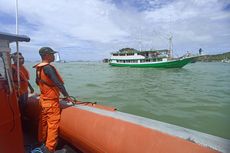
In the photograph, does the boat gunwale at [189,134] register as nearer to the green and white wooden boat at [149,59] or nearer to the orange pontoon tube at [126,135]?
the orange pontoon tube at [126,135]

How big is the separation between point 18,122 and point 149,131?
1553 mm

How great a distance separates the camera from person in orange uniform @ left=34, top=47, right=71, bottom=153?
9.85ft

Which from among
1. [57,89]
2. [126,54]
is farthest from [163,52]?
[57,89]

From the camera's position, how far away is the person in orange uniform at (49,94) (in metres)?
3.00

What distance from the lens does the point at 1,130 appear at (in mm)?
2318

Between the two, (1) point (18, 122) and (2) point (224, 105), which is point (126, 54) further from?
(1) point (18, 122)

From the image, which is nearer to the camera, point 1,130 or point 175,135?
point 175,135

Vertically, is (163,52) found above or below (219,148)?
above

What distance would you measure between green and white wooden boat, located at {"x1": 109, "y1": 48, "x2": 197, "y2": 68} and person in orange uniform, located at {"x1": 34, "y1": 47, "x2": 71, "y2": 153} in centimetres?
3903

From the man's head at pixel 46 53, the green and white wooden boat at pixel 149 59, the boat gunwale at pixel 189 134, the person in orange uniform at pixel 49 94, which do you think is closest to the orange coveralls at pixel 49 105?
the person in orange uniform at pixel 49 94

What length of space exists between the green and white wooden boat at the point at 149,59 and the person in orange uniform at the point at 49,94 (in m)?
39.0

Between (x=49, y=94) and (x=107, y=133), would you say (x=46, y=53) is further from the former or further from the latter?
(x=107, y=133)

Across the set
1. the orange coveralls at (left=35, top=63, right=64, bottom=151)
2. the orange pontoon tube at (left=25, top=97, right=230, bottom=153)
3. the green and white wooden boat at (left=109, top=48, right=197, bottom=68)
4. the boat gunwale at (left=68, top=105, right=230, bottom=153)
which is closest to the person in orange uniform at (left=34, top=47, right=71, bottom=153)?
the orange coveralls at (left=35, top=63, right=64, bottom=151)

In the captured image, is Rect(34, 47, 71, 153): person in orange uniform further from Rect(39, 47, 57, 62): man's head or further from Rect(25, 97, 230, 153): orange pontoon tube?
Rect(25, 97, 230, 153): orange pontoon tube
